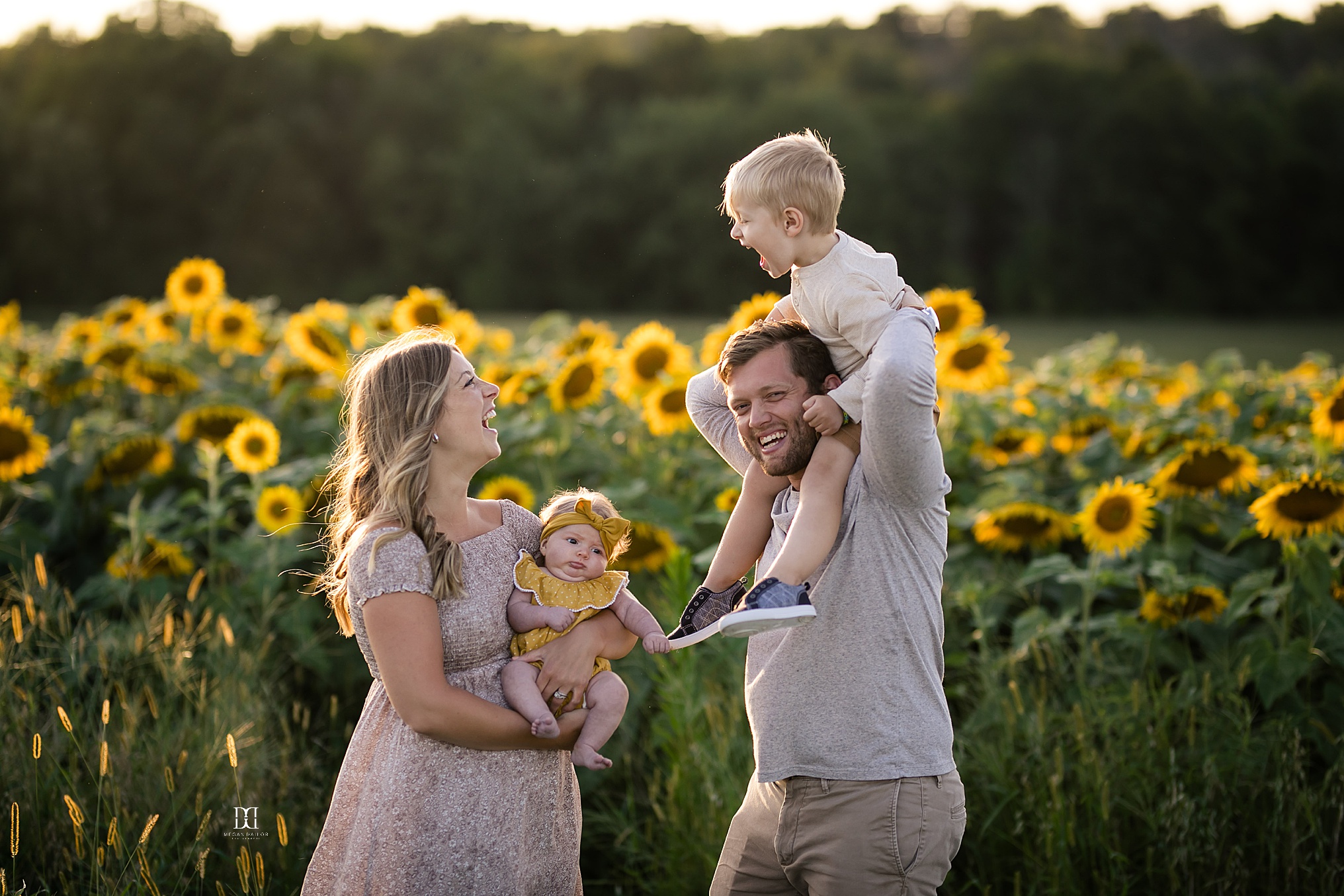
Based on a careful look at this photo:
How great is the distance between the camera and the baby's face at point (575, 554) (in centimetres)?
262

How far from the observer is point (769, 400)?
2.50 meters

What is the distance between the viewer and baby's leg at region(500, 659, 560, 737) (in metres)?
2.47

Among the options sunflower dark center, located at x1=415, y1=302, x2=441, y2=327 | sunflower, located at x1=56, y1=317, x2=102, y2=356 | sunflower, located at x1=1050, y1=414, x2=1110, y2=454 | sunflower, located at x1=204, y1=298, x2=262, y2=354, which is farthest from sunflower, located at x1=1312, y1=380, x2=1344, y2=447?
sunflower, located at x1=56, y1=317, x2=102, y2=356

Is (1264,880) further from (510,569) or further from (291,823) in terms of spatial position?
(291,823)

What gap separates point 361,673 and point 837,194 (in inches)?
131

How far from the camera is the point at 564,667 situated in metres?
2.55

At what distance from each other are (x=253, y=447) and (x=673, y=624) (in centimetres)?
206

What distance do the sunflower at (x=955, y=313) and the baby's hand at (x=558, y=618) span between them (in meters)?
3.76

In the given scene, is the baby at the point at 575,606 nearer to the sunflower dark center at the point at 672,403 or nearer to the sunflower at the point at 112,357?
the sunflower dark center at the point at 672,403

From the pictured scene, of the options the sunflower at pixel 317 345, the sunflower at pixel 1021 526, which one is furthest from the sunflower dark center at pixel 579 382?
the sunflower at pixel 1021 526

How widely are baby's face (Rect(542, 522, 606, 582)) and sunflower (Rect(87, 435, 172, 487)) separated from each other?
3.92m

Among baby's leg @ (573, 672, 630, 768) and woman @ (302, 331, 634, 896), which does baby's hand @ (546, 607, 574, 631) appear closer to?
woman @ (302, 331, 634, 896)

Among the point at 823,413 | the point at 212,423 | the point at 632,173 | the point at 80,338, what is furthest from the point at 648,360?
the point at 632,173

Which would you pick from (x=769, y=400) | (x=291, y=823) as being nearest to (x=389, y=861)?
(x=769, y=400)
